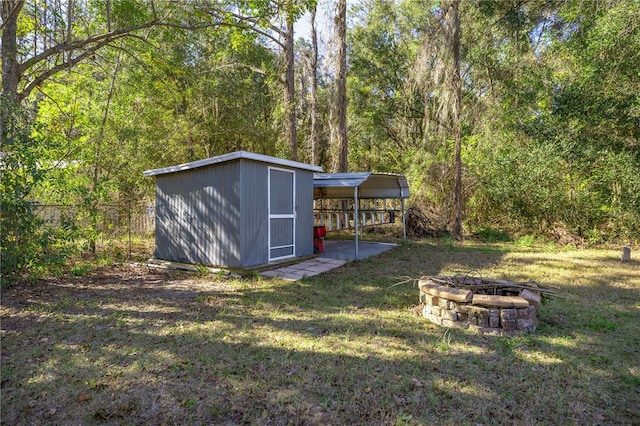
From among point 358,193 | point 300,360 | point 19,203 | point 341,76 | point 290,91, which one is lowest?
point 300,360

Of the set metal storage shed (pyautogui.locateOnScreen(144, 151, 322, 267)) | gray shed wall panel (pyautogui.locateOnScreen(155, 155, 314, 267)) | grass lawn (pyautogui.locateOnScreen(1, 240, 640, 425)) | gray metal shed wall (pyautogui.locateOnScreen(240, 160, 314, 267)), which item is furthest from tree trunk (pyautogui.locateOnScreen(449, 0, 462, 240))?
gray metal shed wall (pyautogui.locateOnScreen(240, 160, 314, 267))

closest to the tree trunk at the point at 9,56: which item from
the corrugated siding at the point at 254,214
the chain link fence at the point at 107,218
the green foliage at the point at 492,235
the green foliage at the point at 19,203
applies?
the green foliage at the point at 19,203

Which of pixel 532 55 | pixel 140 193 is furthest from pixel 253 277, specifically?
pixel 532 55

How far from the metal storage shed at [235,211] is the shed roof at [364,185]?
0.56 metres

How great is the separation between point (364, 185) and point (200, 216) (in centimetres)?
513

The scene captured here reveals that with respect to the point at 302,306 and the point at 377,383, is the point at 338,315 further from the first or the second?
the point at 377,383

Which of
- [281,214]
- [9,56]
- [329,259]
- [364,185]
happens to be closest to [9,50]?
[9,56]

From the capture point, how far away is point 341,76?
11.0 metres

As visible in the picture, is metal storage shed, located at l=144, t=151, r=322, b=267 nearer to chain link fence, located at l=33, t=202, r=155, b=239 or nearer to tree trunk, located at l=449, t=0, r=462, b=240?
chain link fence, located at l=33, t=202, r=155, b=239

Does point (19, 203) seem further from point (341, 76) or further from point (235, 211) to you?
point (341, 76)

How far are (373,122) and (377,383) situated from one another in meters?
15.0

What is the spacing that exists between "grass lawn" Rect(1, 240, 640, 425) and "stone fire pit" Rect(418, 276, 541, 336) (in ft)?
0.52

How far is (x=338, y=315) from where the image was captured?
13.2ft

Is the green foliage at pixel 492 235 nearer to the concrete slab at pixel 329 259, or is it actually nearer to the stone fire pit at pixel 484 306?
the concrete slab at pixel 329 259
